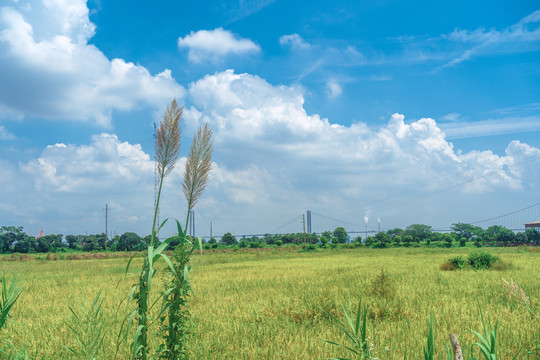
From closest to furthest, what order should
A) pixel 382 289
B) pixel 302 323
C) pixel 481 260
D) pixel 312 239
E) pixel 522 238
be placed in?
1. pixel 302 323
2. pixel 382 289
3. pixel 481 260
4. pixel 522 238
5. pixel 312 239

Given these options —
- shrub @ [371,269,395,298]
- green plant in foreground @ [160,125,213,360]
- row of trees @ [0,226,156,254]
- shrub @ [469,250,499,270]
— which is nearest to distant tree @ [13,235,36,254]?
row of trees @ [0,226,156,254]

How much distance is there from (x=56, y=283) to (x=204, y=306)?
1043cm

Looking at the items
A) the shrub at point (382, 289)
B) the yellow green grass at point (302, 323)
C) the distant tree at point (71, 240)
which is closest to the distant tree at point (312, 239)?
the distant tree at point (71, 240)

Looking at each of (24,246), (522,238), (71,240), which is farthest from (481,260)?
(71,240)

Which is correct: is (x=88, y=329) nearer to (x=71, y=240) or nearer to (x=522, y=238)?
(x=71, y=240)

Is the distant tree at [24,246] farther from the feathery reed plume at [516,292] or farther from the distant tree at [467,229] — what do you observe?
the distant tree at [467,229]

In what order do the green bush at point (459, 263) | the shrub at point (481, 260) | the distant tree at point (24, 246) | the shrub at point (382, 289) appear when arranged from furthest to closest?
the distant tree at point (24, 246) → the green bush at point (459, 263) → the shrub at point (481, 260) → the shrub at point (382, 289)

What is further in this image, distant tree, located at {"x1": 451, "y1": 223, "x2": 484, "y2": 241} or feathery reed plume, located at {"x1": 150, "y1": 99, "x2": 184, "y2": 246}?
distant tree, located at {"x1": 451, "y1": 223, "x2": 484, "y2": 241}

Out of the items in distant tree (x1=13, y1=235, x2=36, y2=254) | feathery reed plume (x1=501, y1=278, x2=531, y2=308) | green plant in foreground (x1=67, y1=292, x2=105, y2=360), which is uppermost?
feathery reed plume (x1=501, y1=278, x2=531, y2=308)

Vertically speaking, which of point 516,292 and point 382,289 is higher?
point 516,292

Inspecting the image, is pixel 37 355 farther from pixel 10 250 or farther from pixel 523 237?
pixel 523 237

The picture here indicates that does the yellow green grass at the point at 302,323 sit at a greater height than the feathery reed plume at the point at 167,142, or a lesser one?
lesser

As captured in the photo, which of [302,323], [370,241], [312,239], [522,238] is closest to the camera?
[302,323]

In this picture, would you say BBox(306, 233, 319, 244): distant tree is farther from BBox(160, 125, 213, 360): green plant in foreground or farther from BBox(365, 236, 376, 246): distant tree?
BBox(160, 125, 213, 360): green plant in foreground
